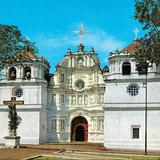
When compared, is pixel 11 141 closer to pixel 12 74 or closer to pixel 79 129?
pixel 12 74

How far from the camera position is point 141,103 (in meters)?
47.3

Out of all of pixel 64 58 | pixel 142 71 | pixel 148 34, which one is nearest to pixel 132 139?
pixel 142 71

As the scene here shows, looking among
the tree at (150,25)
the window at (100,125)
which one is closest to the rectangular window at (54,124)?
the window at (100,125)

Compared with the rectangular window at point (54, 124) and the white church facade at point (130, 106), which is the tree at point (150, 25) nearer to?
the white church facade at point (130, 106)

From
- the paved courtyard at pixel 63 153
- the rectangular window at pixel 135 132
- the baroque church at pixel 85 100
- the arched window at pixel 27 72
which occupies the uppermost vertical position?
the arched window at pixel 27 72

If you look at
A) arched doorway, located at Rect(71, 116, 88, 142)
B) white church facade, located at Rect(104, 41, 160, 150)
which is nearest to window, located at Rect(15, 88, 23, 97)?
arched doorway, located at Rect(71, 116, 88, 142)

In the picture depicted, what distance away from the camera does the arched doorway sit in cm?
5675

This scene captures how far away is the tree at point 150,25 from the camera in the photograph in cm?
2852

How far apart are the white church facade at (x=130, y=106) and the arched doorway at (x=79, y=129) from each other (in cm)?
894

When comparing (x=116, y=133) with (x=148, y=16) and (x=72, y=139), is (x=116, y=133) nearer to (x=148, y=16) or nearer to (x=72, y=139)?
(x=72, y=139)

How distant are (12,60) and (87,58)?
21.6m

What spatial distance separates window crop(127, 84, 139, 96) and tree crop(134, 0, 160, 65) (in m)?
18.0

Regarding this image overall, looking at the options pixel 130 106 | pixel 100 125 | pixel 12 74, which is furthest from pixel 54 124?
pixel 130 106

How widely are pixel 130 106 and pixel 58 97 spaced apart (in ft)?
41.4
